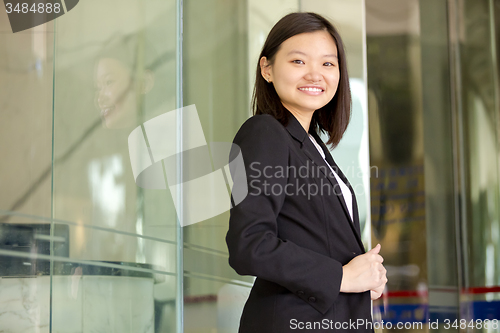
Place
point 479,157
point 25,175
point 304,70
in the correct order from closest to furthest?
point 304,70 < point 25,175 < point 479,157

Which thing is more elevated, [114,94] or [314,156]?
[114,94]

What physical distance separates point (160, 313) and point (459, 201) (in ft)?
6.84

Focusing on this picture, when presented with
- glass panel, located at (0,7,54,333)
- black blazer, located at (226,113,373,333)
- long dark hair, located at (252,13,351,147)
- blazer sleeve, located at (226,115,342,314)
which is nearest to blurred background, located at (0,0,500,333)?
glass panel, located at (0,7,54,333)

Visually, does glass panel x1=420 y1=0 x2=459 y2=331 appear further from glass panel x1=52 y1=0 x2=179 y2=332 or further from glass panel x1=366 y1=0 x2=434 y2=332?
glass panel x1=52 y1=0 x2=179 y2=332

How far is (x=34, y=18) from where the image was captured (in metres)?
3.00

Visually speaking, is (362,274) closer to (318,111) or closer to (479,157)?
(318,111)

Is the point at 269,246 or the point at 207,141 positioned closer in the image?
the point at 269,246

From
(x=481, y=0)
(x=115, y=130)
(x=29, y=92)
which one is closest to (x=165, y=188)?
(x=115, y=130)

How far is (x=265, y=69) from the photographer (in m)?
1.30

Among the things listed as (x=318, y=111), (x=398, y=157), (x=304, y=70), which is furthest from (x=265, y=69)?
(x=398, y=157)

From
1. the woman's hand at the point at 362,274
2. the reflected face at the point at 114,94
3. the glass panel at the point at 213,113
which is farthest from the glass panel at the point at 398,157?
the woman's hand at the point at 362,274

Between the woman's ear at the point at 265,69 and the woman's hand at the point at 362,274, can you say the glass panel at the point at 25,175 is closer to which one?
the woman's ear at the point at 265,69

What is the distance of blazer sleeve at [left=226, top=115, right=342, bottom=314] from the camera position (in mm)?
948

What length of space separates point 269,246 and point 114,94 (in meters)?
2.29
